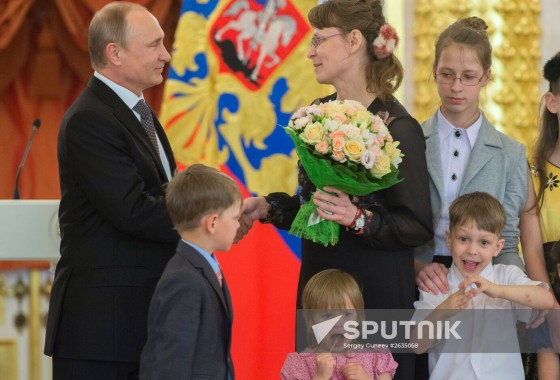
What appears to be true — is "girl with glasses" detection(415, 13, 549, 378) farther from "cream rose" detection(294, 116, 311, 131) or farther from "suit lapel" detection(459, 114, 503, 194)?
"cream rose" detection(294, 116, 311, 131)

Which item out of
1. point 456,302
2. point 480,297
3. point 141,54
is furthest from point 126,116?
point 480,297

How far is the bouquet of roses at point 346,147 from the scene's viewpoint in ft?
9.87

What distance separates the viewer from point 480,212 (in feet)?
10.7

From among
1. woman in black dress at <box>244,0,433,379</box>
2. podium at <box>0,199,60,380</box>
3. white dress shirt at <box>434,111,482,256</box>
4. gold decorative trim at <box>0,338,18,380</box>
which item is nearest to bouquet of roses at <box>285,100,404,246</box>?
woman in black dress at <box>244,0,433,379</box>

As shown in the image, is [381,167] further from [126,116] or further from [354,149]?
[126,116]

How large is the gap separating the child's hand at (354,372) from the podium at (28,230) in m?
1.76

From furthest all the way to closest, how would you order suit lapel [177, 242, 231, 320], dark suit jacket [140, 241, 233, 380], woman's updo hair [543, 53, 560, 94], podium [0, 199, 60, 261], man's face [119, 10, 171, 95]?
1. podium [0, 199, 60, 261]
2. woman's updo hair [543, 53, 560, 94]
3. man's face [119, 10, 171, 95]
4. suit lapel [177, 242, 231, 320]
5. dark suit jacket [140, 241, 233, 380]

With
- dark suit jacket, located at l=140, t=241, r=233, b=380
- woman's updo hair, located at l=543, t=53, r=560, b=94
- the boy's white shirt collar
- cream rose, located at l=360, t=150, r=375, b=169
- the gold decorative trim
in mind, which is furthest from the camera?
the gold decorative trim

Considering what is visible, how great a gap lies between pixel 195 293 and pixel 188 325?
0.10 meters

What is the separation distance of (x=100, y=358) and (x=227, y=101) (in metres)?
2.28

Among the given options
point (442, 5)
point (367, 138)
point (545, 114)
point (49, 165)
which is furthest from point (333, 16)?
point (49, 165)

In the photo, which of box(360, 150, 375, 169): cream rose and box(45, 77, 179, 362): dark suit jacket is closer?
box(360, 150, 375, 169): cream rose

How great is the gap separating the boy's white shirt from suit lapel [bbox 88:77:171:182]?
1.10 meters

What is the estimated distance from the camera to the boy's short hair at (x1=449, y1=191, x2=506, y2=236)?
3246mm
